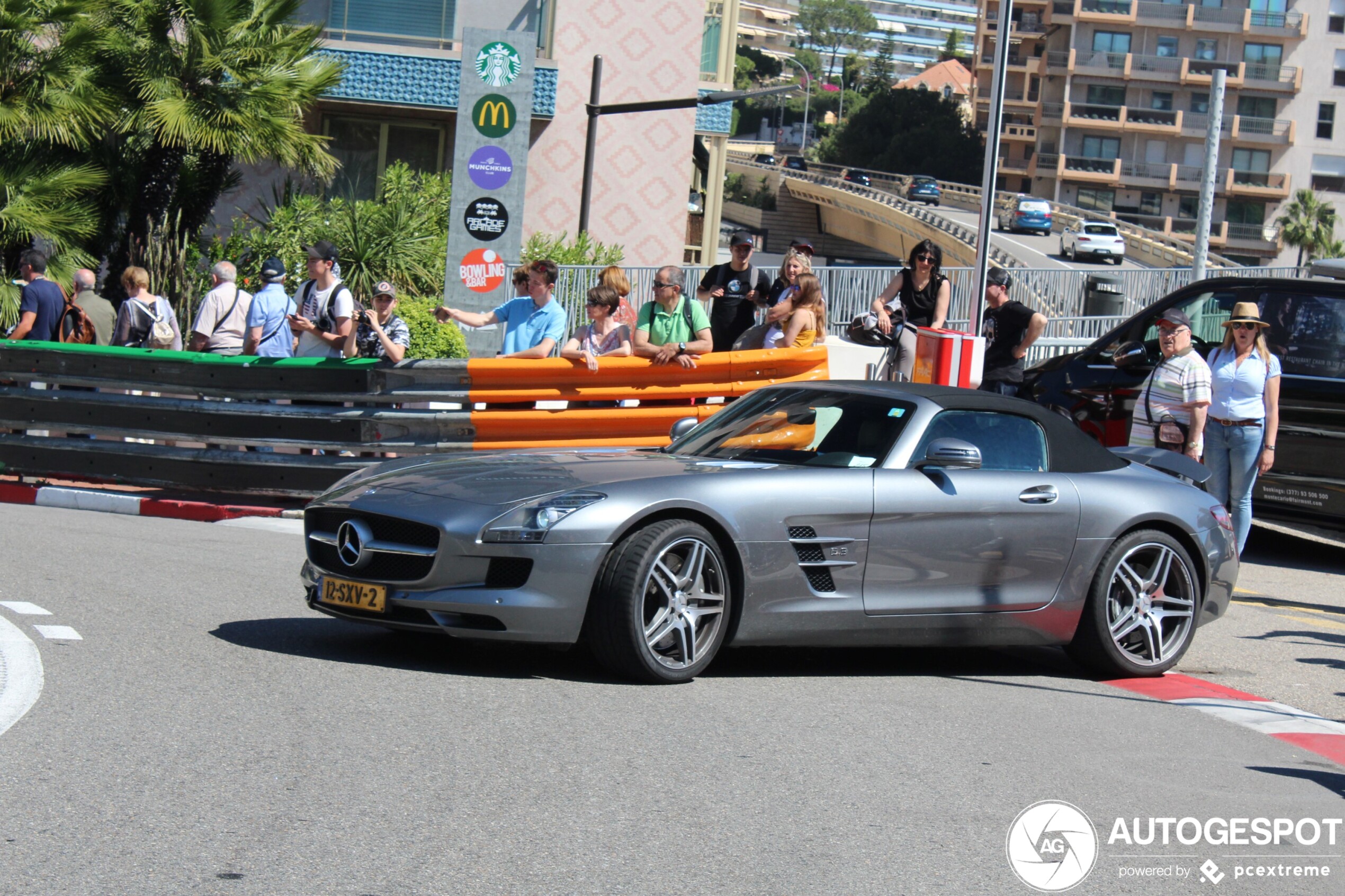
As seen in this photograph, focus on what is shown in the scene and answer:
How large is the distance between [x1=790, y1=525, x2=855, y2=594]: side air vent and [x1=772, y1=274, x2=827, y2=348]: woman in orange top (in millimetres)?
4804

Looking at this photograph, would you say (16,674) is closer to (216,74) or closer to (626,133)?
(216,74)

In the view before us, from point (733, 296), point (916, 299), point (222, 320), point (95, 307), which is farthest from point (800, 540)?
point (95, 307)

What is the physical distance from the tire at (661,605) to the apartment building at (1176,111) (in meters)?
88.7

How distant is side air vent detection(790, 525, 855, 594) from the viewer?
21.2 ft

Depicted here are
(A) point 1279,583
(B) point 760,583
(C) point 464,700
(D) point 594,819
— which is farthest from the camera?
(A) point 1279,583

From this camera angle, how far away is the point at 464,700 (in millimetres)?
5672

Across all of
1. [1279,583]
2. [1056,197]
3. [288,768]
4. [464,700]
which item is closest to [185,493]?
[464,700]

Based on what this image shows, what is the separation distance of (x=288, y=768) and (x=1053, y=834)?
237cm

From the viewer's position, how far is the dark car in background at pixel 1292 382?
11055 millimetres

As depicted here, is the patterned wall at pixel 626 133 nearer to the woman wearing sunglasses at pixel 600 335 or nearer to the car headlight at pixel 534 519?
the woman wearing sunglasses at pixel 600 335

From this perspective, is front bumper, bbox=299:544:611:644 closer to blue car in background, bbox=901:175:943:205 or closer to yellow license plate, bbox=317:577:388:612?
yellow license plate, bbox=317:577:388:612

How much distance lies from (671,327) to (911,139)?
10455 cm

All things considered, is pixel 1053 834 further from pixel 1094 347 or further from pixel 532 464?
pixel 1094 347

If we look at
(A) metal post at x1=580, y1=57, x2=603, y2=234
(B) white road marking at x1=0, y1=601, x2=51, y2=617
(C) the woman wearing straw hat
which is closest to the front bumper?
(B) white road marking at x1=0, y1=601, x2=51, y2=617
